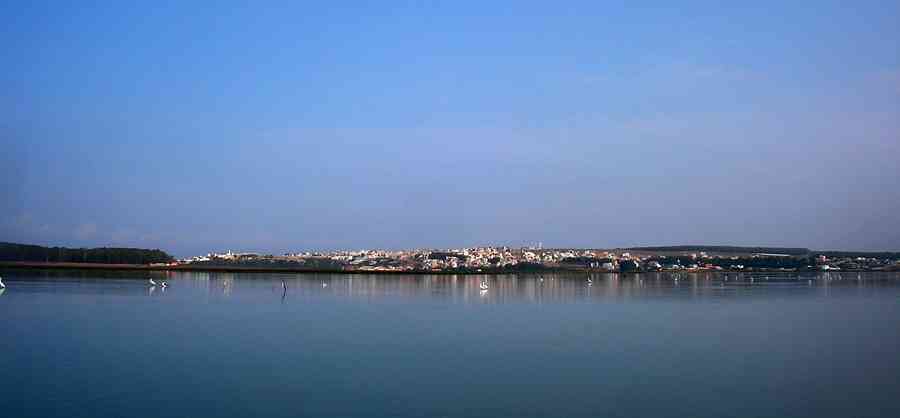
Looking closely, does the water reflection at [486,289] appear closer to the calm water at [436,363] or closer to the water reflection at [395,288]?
the water reflection at [395,288]

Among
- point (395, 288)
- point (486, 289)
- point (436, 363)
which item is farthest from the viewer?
point (486, 289)

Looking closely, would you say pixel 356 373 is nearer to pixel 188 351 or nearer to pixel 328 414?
pixel 328 414

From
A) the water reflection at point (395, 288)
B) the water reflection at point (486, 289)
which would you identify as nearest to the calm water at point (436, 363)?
the water reflection at point (395, 288)

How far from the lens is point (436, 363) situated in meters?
19.6

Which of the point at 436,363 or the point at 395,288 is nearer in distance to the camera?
the point at 436,363

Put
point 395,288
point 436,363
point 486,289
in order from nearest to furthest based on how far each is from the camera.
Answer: point 436,363 < point 395,288 < point 486,289

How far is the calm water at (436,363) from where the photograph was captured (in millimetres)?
14656

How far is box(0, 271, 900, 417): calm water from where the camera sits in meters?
14.7

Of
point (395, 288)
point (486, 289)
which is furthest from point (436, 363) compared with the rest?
point (486, 289)

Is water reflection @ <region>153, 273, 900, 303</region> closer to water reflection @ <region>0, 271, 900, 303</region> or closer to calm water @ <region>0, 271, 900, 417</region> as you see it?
water reflection @ <region>0, 271, 900, 303</region>

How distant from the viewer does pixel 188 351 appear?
68.1 feet

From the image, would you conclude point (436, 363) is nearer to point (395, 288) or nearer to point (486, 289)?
point (395, 288)

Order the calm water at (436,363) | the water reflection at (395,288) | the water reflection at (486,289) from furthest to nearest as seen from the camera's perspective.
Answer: the water reflection at (486,289) < the water reflection at (395,288) < the calm water at (436,363)

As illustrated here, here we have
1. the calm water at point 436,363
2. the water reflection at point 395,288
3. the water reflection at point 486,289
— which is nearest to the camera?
the calm water at point 436,363
